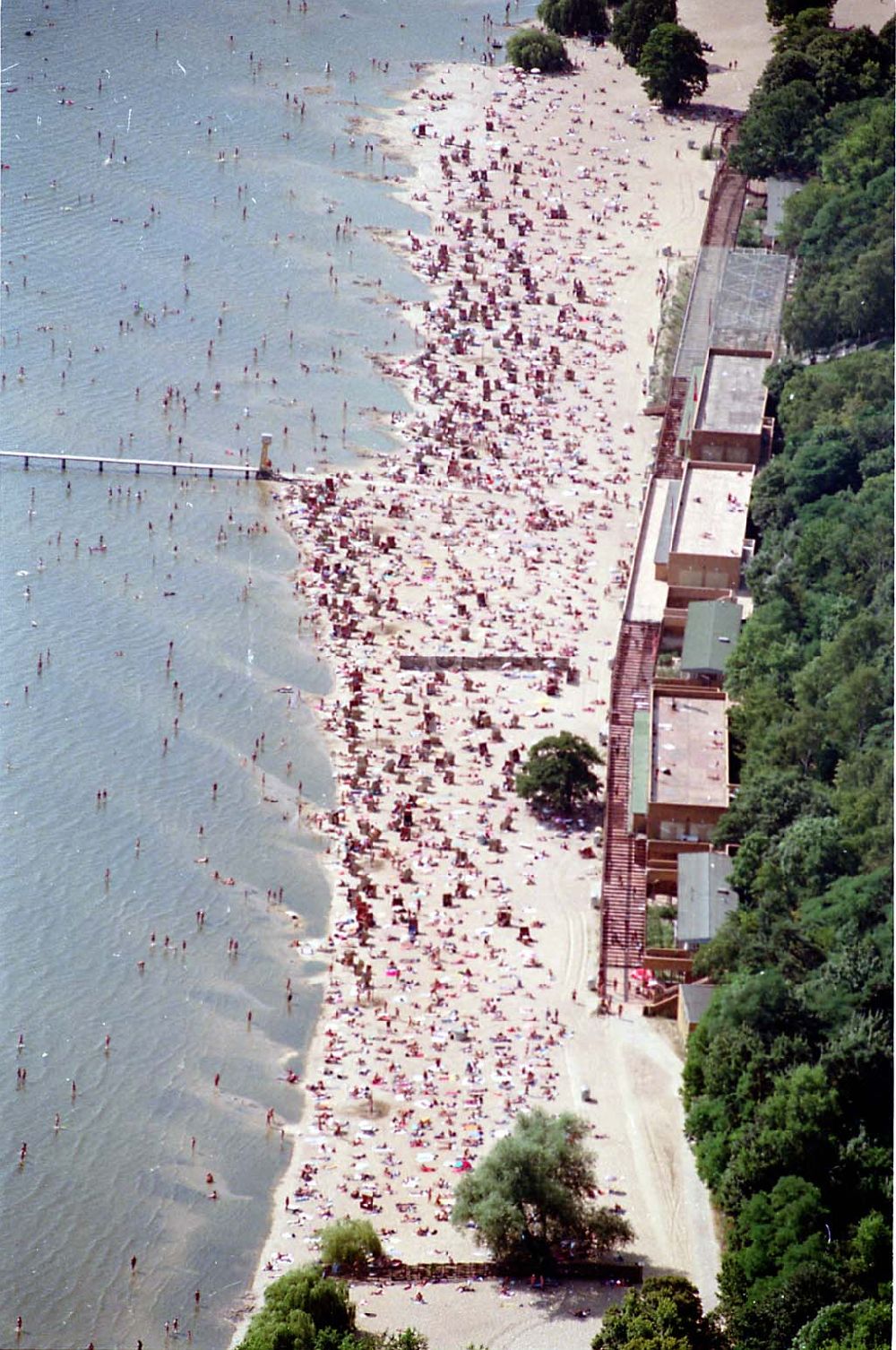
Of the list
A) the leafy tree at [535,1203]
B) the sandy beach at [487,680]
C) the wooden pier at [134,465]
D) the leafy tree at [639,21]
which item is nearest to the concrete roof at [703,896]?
the sandy beach at [487,680]

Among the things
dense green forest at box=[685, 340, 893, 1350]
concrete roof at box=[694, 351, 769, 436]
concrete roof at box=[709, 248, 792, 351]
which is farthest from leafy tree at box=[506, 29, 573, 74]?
dense green forest at box=[685, 340, 893, 1350]

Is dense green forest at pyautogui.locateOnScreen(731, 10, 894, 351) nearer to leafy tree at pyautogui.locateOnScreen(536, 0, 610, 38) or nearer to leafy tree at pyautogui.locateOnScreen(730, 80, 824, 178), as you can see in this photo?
leafy tree at pyautogui.locateOnScreen(730, 80, 824, 178)

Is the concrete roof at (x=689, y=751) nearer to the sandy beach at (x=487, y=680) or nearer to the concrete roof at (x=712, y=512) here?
the sandy beach at (x=487, y=680)

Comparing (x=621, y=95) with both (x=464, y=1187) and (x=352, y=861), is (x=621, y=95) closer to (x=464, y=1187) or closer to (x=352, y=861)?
(x=352, y=861)

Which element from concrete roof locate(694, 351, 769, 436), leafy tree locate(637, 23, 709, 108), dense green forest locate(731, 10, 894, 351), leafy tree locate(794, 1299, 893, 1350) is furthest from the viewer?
leafy tree locate(637, 23, 709, 108)

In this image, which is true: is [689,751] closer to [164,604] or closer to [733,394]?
[164,604]

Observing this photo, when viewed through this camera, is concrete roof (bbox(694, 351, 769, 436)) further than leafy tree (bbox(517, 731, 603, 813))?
Yes

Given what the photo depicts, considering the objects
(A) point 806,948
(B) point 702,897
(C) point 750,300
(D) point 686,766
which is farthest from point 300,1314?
(C) point 750,300
